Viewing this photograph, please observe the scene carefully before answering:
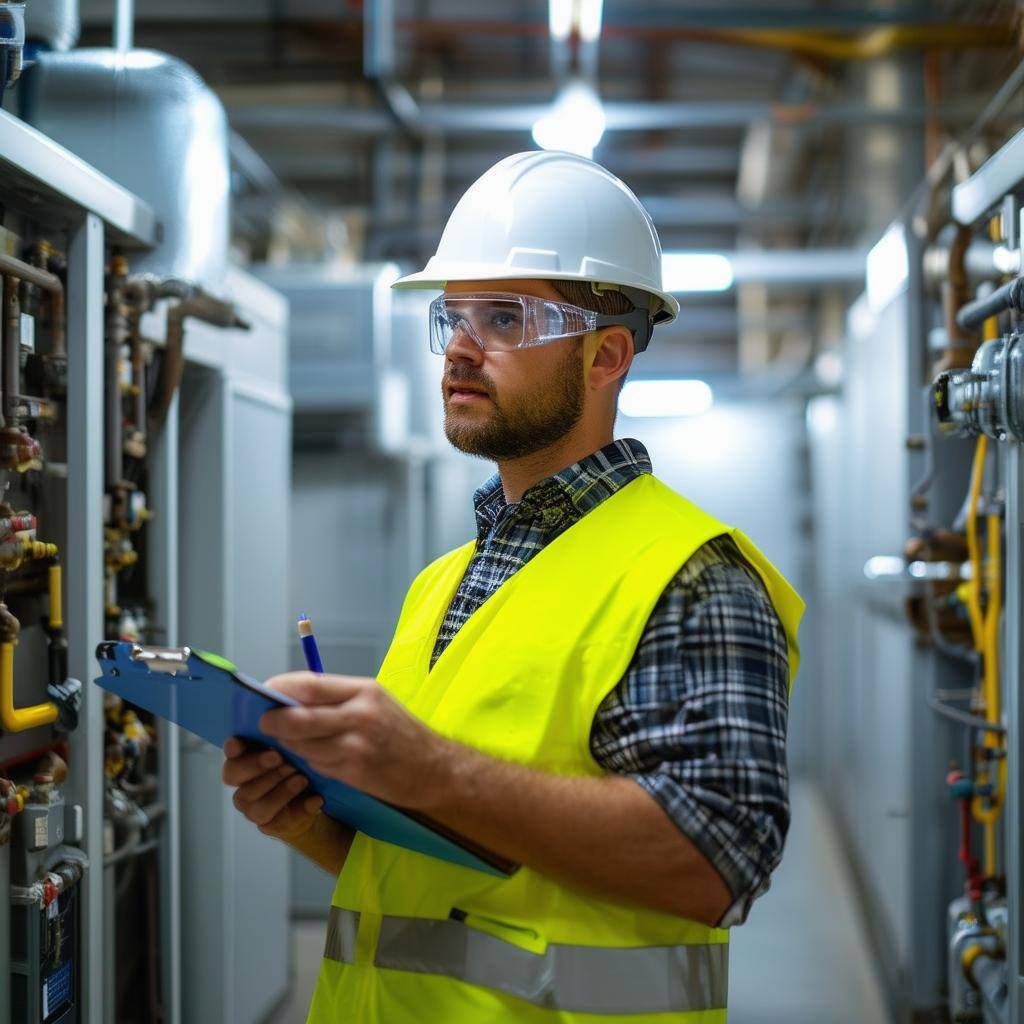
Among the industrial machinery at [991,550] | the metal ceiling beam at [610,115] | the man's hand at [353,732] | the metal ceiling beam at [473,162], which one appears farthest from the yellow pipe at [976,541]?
the metal ceiling beam at [473,162]

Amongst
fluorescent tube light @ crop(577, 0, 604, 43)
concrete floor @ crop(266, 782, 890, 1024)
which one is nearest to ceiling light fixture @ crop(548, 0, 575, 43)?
fluorescent tube light @ crop(577, 0, 604, 43)

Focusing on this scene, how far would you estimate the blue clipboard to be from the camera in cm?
91

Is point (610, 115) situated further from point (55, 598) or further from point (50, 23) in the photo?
point (55, 598)

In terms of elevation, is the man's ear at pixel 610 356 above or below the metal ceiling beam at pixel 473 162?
below

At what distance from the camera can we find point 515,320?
126 centimetres

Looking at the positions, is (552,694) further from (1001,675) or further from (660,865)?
(1001,675)

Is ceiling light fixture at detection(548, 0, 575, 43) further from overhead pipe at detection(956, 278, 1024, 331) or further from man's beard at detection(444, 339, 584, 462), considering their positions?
man's beard at detection(444, 339, 584, 462)

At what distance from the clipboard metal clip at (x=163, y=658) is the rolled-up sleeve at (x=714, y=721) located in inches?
14.9

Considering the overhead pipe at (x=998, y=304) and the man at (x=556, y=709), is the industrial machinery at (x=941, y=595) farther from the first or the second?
the man at (x=556, y=709)

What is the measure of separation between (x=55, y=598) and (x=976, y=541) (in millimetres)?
1702

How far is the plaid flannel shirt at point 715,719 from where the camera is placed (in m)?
0.99

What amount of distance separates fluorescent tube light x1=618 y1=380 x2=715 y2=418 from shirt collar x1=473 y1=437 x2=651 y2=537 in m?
5.11

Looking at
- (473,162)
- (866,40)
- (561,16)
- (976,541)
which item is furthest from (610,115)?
(976,541)

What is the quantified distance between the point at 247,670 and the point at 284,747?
197cm
